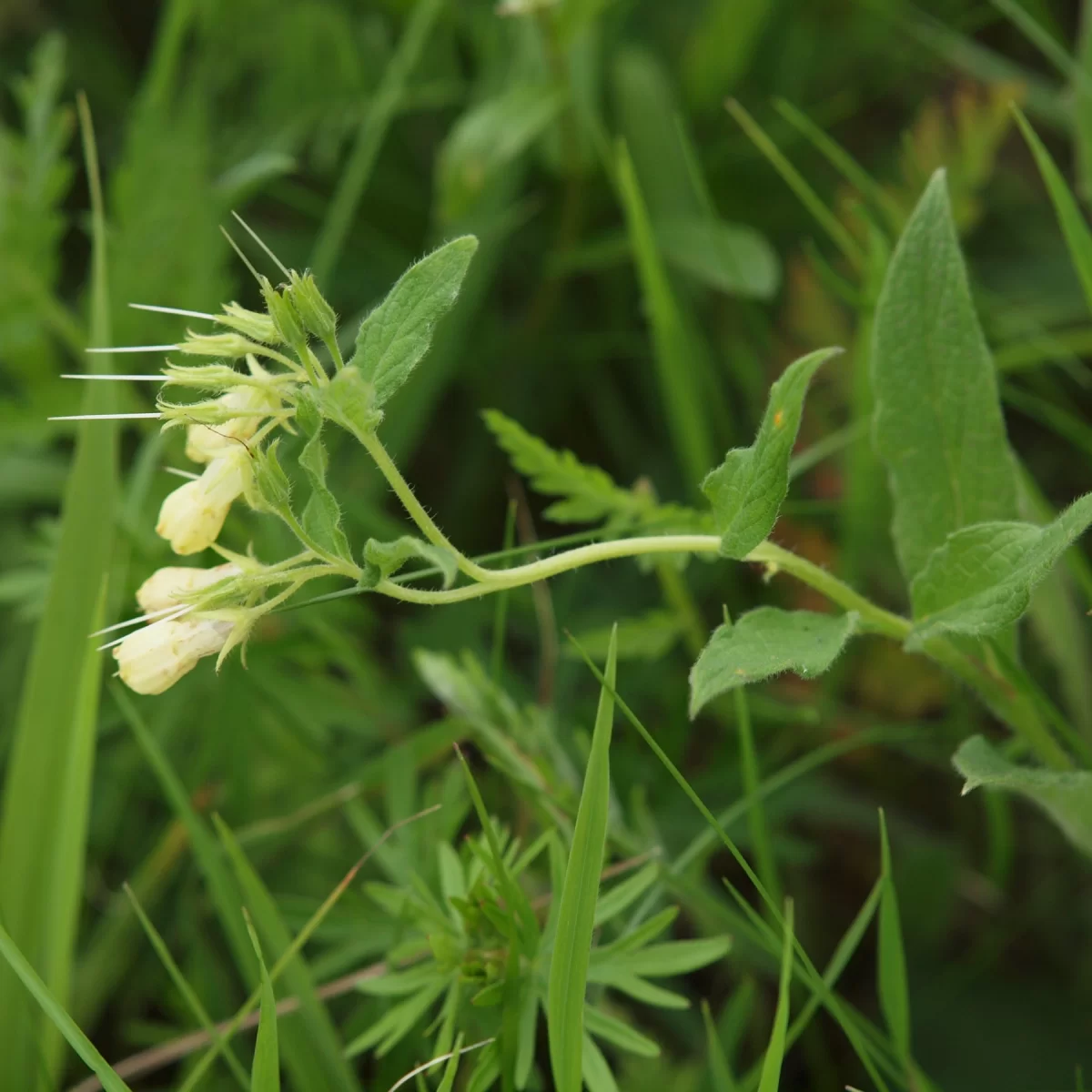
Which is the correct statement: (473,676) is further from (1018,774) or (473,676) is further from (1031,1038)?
(1031,1038)

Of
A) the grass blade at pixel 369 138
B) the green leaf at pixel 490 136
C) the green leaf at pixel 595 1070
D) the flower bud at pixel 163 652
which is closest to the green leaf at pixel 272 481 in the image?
the flower bud at pixel 163 652

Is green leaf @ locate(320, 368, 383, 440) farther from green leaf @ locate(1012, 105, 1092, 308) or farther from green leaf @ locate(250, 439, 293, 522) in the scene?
green leaf @ locate(1012, 105, 1092, 308)

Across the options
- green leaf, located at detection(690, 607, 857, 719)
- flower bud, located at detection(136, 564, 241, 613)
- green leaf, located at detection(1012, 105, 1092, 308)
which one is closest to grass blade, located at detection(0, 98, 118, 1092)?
flower bud, located at detection(136, 564, 241, 613)

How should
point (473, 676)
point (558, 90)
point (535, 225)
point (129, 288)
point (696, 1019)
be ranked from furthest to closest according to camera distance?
point (535, 225), point (558, 90), point (129, 288), point (696, 1019), point (473, 676)

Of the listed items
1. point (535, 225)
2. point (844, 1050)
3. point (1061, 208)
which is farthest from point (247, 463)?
point (535, 225)

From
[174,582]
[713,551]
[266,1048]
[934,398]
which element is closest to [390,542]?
[174,582]
